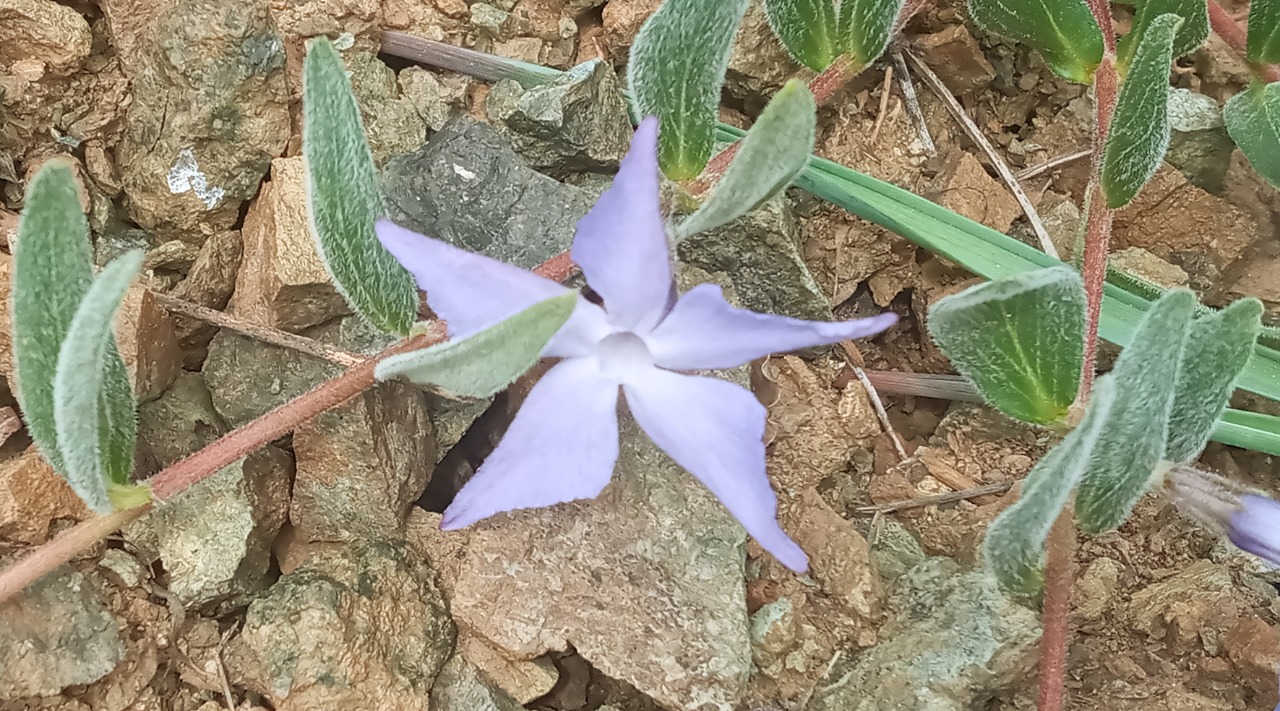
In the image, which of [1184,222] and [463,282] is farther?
[1184,222]

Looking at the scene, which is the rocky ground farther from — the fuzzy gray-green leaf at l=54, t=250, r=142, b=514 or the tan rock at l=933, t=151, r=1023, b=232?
the fuzzy gray-green leaf at l=54, t=250, r=142, b=514

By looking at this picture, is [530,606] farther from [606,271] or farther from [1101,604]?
[1101,604]

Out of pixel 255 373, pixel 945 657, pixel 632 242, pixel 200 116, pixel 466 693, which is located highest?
pixel 632 242

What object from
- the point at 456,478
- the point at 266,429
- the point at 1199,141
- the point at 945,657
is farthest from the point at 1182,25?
the point at 266,429

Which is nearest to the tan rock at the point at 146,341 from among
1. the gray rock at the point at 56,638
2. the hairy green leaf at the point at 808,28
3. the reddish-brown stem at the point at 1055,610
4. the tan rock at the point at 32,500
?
the tan rock at the point at 32,500

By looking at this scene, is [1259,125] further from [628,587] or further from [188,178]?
[188,178]

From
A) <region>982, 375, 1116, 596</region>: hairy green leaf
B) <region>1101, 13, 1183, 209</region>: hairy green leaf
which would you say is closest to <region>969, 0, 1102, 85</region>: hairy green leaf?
<region>1101, 13, 1183, 209</region>: hairy green leaf

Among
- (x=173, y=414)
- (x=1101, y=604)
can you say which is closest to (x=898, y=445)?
(x=1101, y=604)
